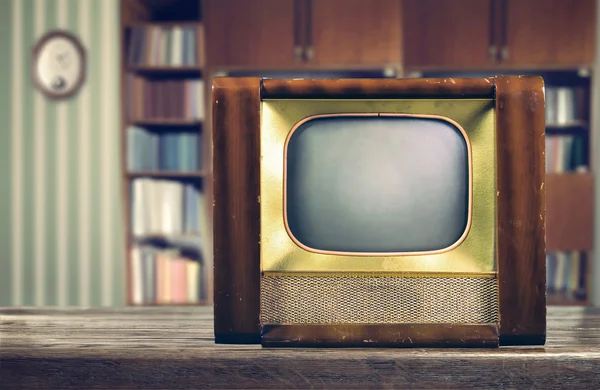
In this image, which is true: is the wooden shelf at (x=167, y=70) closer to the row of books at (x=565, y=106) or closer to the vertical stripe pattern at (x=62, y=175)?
the vertical stripe pattern at (x=62, y=175)

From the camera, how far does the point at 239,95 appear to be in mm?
618

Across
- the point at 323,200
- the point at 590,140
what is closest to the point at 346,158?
the point at 323,200

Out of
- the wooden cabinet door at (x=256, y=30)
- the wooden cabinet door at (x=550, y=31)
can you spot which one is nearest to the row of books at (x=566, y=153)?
the wooden cabinet door at (x=550, y=31)

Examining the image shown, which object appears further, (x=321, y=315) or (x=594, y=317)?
(x=594, y=317)

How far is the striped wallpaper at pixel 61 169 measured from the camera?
3.34 meters

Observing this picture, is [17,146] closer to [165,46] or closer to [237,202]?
[165,46]

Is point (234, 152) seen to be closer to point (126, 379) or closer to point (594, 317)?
point (126, 379)

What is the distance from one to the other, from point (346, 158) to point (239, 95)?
0.14 m

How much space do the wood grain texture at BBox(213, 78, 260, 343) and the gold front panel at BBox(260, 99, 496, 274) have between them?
0.04ft

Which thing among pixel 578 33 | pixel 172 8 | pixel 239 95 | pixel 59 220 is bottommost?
pixel 59 220

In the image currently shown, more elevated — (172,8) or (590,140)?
(172,8)

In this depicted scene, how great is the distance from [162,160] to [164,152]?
0.15ft

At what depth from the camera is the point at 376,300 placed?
615 mm

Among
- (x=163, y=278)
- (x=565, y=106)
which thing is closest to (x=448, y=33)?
(x=565, y=106)
